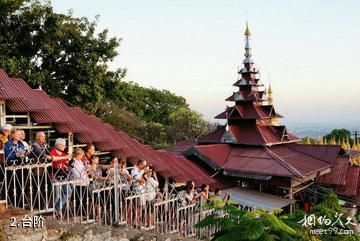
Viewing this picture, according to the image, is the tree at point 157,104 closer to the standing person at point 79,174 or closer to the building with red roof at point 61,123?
the building with red roof at point 61,123

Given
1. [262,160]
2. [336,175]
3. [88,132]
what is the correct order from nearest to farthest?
[88,132] → [262,160] → [336,175]

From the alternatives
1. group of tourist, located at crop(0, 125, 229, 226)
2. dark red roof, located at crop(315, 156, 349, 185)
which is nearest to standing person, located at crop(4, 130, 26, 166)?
group of tourist, located at crop(0, 125, 229, 226)

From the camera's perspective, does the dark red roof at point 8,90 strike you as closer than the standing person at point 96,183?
No

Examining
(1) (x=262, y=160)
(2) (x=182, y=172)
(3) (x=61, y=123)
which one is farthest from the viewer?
(1) (x=262, y=160)

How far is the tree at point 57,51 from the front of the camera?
56.1 feet

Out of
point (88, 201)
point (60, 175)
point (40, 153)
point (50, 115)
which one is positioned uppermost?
point (50, 115)

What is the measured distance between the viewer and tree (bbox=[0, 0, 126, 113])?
17109 mm

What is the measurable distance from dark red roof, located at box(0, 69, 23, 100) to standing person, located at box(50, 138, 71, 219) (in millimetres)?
1685

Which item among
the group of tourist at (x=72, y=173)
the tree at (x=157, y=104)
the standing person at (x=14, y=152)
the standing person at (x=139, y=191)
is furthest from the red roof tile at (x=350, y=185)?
the tree at (x=157, y=104)

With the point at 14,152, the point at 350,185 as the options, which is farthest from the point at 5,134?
the point at 350,185

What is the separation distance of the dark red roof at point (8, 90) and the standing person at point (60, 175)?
1.69 metres

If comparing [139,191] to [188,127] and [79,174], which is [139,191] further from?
[188,127]

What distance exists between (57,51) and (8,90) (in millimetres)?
10636

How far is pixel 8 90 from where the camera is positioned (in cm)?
814
